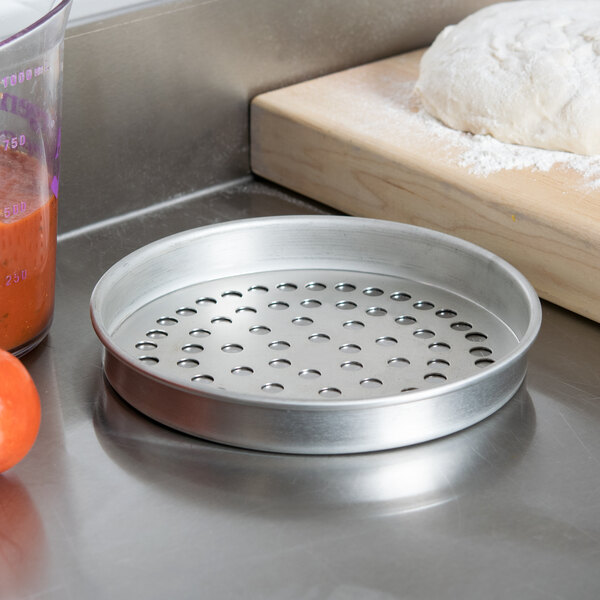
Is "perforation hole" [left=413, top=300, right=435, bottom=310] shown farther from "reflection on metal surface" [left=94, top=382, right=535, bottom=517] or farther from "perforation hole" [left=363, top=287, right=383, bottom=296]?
"reflection on metal surface" [left=94, top=382, right=535, bottom=517]

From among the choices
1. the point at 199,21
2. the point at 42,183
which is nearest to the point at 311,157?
the point at 199,21

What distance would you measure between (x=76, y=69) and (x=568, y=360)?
485mm

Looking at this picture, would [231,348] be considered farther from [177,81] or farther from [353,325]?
[177,81]

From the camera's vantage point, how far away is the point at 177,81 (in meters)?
0.97

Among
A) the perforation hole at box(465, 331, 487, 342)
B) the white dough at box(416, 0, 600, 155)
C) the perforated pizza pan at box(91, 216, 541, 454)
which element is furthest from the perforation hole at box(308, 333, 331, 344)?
the white dough at box(416, 0, 600, 155)

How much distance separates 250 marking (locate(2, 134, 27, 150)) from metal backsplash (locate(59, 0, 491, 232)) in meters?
0.21

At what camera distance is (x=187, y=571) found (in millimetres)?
531

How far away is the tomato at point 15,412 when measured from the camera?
570 mm

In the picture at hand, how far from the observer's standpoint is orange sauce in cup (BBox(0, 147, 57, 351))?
67 centimetres

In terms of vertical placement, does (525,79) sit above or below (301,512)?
above

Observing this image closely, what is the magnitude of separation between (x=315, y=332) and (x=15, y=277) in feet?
0.72

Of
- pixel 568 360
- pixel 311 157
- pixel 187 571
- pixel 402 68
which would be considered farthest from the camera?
pixel 402 68

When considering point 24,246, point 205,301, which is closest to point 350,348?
point 205,301

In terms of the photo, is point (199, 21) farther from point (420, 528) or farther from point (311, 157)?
point (420, 528)
